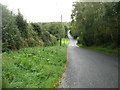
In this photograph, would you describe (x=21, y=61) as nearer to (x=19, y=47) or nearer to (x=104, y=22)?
(x=19, y=47)

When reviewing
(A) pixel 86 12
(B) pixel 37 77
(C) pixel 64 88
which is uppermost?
(A) pixel 86 12

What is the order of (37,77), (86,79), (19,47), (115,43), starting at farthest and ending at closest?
1. (115,43)
2. (19,47)
3. (86,79)
4. (37,77)

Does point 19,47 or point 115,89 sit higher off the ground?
point 19,47

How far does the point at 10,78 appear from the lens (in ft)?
13.1

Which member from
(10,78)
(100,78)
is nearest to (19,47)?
(10,78)

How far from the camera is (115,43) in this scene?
15.4 meters

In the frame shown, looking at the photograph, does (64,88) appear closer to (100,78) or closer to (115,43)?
(100,78)

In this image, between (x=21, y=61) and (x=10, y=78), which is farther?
(x=21, y=61)

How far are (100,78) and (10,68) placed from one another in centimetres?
417

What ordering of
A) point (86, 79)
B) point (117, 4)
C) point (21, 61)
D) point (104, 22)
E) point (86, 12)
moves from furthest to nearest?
point (86, 12) < point (104, 22) < point (117, 4) < point (21, 61) < point (86, 79)

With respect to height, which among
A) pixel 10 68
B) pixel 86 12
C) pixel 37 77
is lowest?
pixel 37 77

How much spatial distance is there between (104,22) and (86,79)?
1038cm

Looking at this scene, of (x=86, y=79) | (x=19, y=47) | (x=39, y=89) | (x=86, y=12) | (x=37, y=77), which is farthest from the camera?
(x=86, y=12)

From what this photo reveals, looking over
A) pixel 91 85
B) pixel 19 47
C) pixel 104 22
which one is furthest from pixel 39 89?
pixel 104 22
